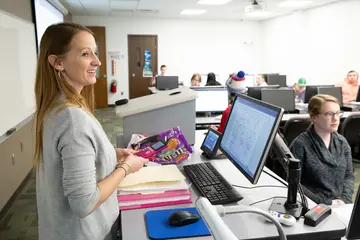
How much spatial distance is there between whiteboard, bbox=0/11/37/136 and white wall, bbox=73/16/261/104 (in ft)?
18.2

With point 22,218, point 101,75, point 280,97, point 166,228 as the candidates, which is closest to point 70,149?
point 166,228

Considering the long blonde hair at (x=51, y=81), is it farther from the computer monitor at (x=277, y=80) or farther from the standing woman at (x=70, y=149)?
the computer monitor at (x=277, y=80)

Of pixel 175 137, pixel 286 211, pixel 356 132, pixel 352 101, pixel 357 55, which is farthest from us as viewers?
pixel 357 55

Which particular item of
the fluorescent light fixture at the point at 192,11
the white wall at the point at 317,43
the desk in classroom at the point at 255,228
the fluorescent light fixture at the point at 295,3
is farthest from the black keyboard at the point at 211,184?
the fluorescent light fixture at the point at 192,11

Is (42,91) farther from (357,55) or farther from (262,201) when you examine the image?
(357,55)

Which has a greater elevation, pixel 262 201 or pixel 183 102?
pixel 183 102

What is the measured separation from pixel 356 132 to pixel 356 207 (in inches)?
146

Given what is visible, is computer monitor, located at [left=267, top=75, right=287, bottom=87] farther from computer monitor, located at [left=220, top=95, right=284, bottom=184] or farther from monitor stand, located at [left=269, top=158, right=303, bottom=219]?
monitor stand, located at [left=269, top=158, right=303, bottom=219]

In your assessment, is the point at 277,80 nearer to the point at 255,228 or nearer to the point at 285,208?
the point at 285,208

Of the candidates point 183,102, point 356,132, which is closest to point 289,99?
point 356,132

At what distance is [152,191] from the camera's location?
136cm

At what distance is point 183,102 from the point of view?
2.04 m

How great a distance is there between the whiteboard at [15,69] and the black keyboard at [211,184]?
2073mm

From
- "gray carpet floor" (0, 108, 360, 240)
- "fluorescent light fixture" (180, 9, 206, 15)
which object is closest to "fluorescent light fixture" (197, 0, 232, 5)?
"fluorescent light fixture" (180, 9, 206, 15)
